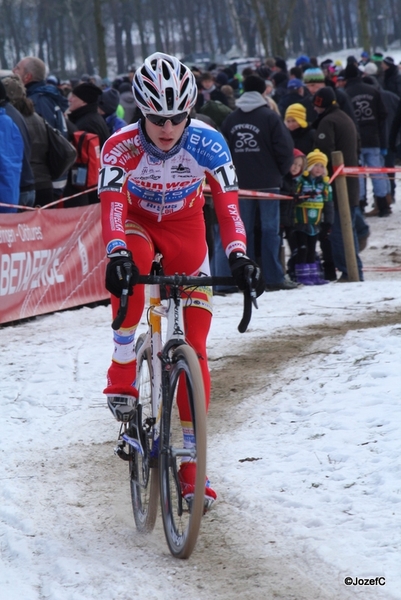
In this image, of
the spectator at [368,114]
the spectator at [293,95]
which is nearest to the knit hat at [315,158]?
the spectator at [368,114]

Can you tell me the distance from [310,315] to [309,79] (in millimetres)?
5808

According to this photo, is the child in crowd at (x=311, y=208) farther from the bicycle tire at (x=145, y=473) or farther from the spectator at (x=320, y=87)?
the bicycle tire at (x=145, y=473)

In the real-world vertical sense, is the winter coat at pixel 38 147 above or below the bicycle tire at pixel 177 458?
above

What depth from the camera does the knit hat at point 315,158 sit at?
429 inches

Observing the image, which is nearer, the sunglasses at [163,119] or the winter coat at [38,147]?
the sunglasses at [163,119]

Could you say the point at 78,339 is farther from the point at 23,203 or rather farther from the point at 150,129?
the point at 150,129

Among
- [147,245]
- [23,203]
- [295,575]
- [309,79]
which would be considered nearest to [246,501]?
[295,575]

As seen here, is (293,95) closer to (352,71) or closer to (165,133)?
(352,71)

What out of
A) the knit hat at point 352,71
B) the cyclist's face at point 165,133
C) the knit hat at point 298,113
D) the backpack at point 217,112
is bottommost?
the cyclist's face at point 165,133

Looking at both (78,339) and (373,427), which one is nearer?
(373,427)

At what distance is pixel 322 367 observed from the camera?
7023mm

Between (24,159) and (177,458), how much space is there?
18.1 feet

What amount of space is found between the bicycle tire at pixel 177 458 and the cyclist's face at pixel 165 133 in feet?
3.53

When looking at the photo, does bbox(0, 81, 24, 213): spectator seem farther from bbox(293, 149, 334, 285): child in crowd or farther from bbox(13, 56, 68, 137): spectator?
bbox(293, 149, 334, 285): child in crowd
